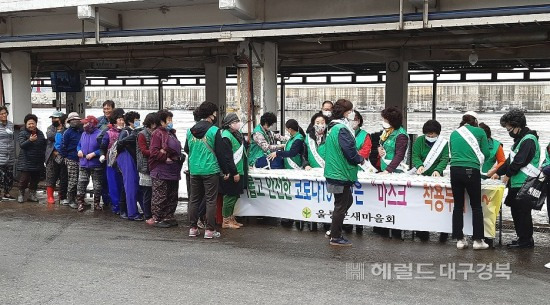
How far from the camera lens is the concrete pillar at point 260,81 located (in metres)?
11.8

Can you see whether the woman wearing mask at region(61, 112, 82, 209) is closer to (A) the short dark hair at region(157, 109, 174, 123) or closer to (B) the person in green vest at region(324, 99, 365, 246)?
(A) the short dark hair at region(157, 109, 174, 123)

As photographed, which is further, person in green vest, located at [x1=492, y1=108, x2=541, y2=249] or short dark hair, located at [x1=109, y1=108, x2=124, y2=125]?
short dark hair, located at [x1=109, y1=108, x2=124, y2=125]

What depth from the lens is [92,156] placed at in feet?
32.8

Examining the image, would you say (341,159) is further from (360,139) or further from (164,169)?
(164,169)

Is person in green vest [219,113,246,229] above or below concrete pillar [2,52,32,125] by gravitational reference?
below

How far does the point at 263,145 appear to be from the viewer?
30.1ft

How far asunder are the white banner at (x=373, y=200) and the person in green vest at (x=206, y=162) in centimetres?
105

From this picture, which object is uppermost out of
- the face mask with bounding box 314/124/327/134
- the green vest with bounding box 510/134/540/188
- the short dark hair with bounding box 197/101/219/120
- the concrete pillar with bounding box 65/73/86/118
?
the concrete pillar with bounding box 65/73/86/118

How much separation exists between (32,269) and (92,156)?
3.68m

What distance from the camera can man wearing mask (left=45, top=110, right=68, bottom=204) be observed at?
10914 mm

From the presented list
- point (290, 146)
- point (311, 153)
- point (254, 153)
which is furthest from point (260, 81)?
point (311, 153)

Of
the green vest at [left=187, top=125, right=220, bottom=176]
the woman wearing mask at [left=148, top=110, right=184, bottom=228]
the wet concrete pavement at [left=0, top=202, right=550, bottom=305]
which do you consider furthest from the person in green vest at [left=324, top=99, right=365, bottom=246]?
the woman wearing mask at [left=148, top=110, right=184, bottom=228]

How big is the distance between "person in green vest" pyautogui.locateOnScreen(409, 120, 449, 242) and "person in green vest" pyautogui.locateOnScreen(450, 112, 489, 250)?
1.72ft

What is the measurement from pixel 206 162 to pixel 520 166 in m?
4.09
